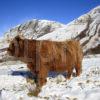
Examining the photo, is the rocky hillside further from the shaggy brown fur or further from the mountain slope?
the shaggy brown fur

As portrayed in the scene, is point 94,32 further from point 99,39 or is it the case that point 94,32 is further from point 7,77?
point 7,77

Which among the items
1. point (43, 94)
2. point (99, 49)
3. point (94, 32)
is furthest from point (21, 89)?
point (94, 32)

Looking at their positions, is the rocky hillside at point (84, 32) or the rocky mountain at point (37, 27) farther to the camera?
the rocky mountain at point (37, 27)

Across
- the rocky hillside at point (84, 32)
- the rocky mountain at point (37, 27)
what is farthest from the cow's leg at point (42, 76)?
the rocky mountain at point (37, 27)

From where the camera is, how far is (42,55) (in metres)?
13.9

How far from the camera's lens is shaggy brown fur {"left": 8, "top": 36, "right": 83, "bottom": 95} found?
45.8 ft

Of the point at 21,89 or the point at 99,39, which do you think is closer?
the point at 21,89

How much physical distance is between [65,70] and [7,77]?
2.96 m

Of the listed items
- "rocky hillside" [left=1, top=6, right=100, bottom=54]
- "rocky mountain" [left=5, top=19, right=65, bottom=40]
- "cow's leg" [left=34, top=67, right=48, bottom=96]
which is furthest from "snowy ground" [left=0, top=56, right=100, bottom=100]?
"rocky mountain" [left=5, top=19, right=65, bottom=40]

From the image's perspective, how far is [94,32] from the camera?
105 feet

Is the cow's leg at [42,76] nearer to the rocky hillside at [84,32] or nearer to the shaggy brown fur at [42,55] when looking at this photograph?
the shaggy brown fur at [42,55]

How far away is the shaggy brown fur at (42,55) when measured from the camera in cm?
1396

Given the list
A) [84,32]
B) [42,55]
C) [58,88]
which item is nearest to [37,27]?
[84,32]

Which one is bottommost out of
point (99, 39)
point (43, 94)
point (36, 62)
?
point (43, 94)
